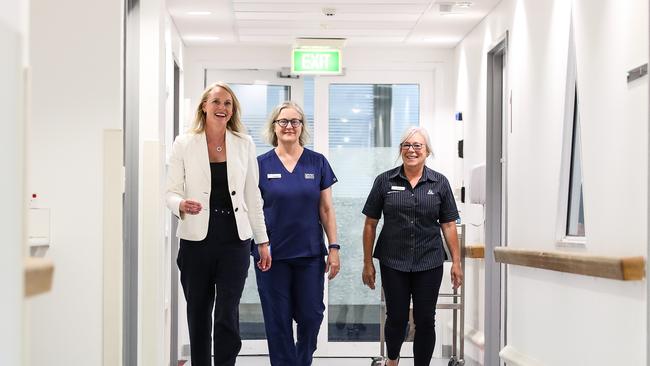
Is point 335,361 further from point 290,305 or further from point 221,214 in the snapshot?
point 221,214

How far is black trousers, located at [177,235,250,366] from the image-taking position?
4.33 m

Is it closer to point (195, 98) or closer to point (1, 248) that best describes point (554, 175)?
point (1, 248)

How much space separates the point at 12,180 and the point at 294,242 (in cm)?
284

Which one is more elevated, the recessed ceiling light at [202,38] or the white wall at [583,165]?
the recessed ceiling light at [202,38]

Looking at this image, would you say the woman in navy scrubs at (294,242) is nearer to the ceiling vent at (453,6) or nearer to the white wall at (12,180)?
the ceiling vent at (453,6)

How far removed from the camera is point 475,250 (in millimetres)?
6625

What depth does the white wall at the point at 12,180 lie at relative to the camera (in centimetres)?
217

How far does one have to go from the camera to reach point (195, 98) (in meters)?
7.68

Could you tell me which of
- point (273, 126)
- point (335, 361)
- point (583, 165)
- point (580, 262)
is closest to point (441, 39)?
point (273, 126)

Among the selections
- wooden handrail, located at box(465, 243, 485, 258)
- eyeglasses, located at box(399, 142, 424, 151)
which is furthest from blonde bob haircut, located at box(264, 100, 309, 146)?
wooden handrail, located at box(465, 243, 485, 258)

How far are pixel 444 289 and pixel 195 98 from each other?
2.51m

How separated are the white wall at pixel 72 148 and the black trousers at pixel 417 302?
2075 millimetres

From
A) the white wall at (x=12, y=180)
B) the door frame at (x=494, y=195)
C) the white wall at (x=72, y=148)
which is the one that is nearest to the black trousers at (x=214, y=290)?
the white wall at (x=72, y=148)

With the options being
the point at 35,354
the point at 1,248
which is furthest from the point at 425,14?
the point at 1,248
